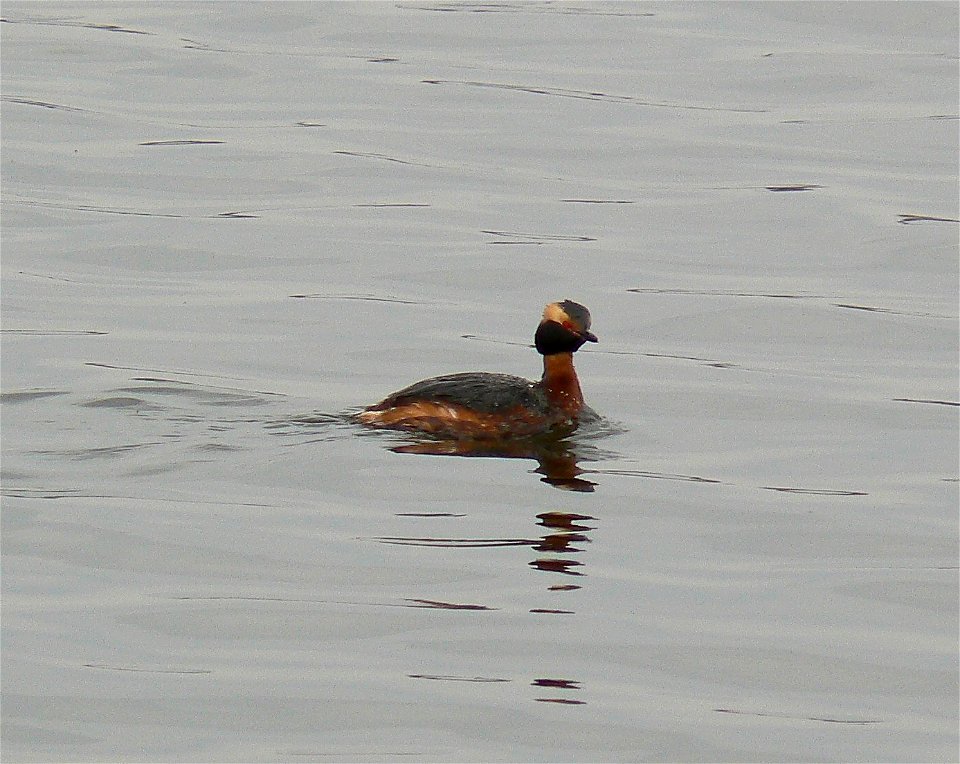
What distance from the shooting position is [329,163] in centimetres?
2188

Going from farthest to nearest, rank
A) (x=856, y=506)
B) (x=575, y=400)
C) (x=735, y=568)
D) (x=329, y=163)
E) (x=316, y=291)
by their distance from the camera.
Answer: (x=329, y=163)
(x=316, y=291)
(x=575, y=400)
(x=856, y=506)
(x=735, y=568)

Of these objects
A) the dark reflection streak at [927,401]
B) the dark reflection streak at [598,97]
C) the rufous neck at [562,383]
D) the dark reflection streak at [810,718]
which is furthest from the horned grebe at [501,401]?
the dark reflection streak at [598,97]

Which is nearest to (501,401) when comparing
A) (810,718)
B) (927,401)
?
(927,401)

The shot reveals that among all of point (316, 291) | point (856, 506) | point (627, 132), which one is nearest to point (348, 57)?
point (627, 132)

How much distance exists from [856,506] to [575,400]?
2.30 m

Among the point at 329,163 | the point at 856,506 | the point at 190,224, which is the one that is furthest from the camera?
the point at 329,163

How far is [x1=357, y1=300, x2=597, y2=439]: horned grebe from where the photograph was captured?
11.9m

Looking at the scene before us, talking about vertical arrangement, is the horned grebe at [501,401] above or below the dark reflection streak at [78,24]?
below

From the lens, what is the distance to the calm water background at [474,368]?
8000 mm

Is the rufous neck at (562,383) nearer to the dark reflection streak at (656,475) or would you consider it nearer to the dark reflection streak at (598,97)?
the dark reflection streak at (656,475)

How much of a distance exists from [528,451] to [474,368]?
2444 millimetres

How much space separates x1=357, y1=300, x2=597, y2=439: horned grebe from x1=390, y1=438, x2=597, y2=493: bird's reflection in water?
3.2 inches

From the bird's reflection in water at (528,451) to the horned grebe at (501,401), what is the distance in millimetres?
82

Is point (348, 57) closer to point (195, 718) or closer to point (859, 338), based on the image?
point (859, 338)
